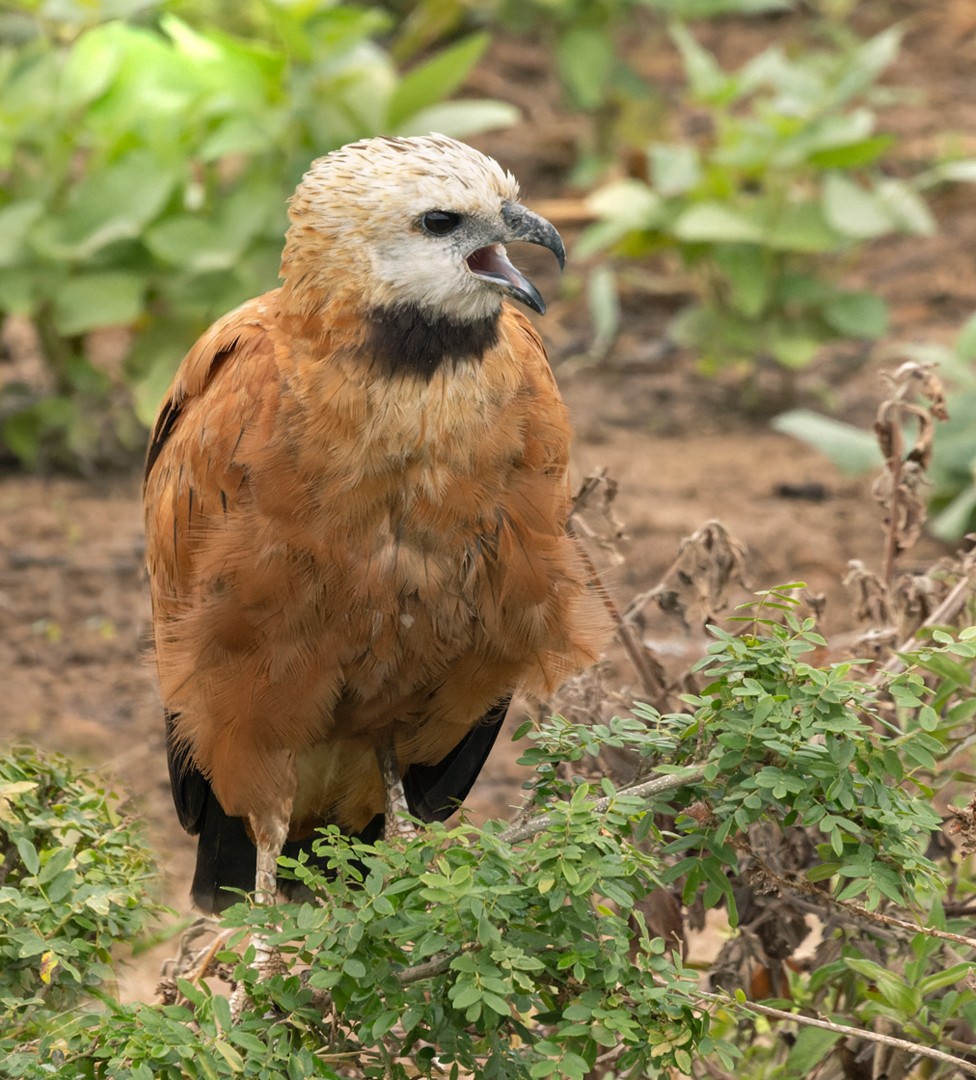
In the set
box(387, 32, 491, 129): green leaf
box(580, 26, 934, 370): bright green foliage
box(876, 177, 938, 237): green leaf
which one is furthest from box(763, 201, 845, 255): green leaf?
box(387, 32, 491, 129): green leaf

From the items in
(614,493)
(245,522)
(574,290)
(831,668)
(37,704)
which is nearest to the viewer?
(831,668)

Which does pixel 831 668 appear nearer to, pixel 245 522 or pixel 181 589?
pixel 245 522

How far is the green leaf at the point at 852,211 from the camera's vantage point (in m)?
6.24

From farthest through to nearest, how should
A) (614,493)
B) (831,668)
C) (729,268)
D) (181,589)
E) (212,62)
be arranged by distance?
(729,268), (212,62), (614,493), (181,589), (831,668)

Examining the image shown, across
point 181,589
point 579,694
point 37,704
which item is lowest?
point 37,704

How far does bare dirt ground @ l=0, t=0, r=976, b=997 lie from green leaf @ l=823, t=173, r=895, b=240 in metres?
0.83

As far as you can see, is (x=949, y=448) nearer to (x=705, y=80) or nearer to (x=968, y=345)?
(x=968, y=345)

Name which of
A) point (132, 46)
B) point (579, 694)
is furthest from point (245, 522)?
point (132, 46)

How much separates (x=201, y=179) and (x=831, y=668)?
15.8ft

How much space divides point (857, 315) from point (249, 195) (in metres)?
2.50

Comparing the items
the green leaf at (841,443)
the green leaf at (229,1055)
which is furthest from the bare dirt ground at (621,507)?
the green leaf at (229,1055)

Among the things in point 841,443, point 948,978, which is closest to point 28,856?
point 948,978

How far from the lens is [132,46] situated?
590 centimetres

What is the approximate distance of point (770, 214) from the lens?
251 inches
